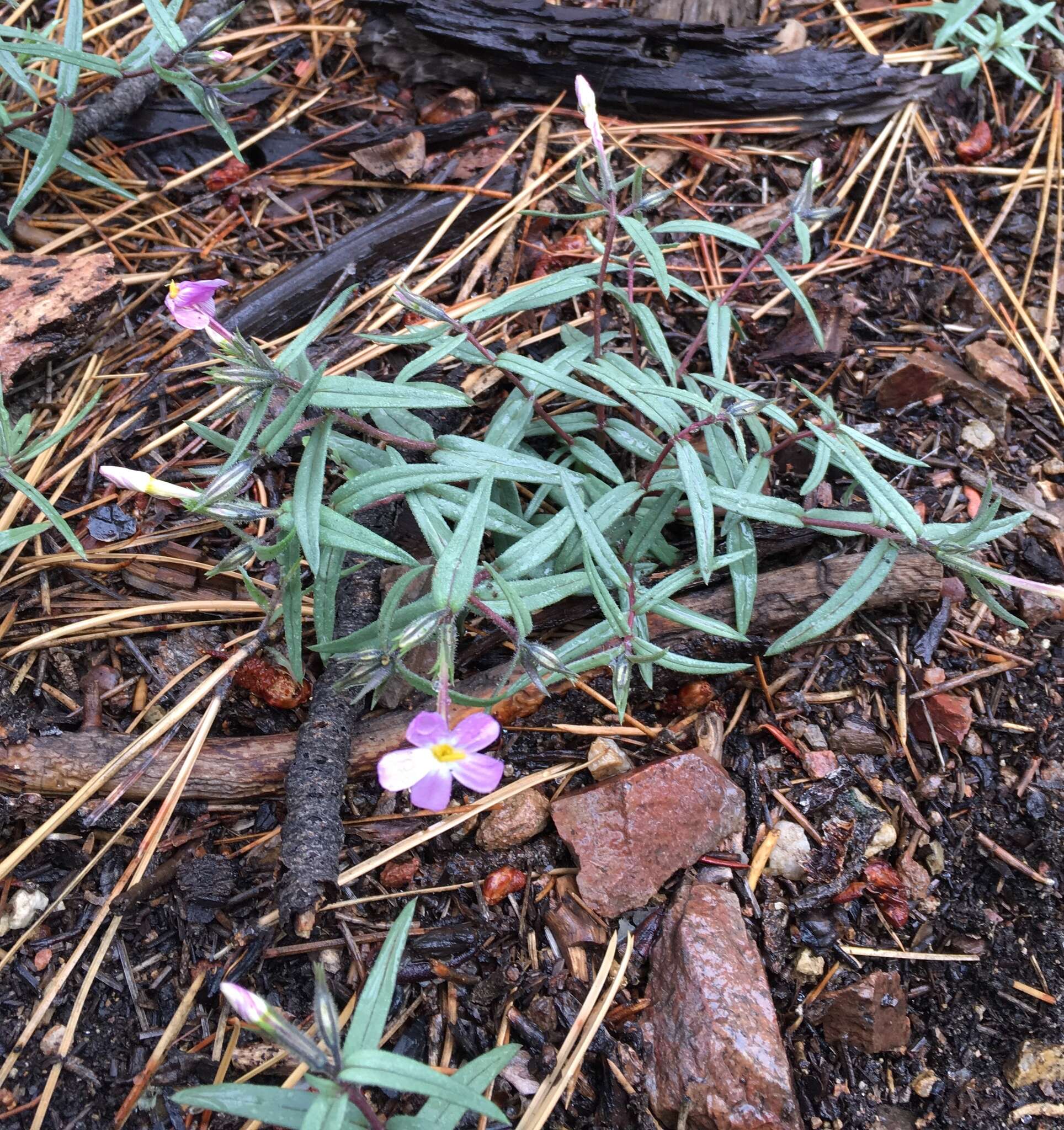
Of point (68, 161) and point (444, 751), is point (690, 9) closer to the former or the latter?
point (68, 161)

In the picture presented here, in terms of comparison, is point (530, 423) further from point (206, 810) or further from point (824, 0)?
point (824, 0)

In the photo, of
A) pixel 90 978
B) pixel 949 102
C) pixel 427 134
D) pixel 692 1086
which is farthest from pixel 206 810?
pixel 949 102

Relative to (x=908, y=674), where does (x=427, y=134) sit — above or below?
above

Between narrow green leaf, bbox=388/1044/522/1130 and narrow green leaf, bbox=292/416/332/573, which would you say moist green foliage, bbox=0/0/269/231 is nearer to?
narrow green leaf, bbox=292/416/332/573

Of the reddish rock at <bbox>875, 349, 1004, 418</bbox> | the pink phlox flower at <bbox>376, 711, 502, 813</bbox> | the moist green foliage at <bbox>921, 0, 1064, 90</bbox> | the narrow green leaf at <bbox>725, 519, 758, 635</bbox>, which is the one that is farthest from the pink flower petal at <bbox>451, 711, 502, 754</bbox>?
the moist green foliage at <bbox>921, 0, 1064, 90</bbox>

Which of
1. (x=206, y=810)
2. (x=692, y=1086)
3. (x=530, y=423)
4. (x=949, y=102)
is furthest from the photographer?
(x=949, y=102)

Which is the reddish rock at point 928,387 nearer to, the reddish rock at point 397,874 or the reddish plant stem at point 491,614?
the reddish plant stem at point 491,614

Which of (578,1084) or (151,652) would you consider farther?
(151,652)
